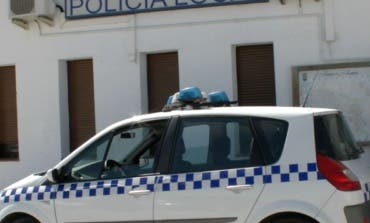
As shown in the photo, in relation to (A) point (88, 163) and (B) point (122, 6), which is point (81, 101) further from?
(A) point (88, 163)

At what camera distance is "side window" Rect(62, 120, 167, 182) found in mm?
6344

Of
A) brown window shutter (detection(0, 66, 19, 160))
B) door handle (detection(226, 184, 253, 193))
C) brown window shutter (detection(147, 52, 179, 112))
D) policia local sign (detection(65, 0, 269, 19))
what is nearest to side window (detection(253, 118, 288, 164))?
door handle (detection(226, 184, 253, 193))

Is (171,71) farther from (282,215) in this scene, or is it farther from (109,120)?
(282,215)

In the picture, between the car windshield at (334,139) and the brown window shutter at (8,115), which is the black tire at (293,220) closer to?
the car windshield at (334,139)

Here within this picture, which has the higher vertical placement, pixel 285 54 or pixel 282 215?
pixel 285 54

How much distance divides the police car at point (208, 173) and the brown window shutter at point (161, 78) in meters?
4.53

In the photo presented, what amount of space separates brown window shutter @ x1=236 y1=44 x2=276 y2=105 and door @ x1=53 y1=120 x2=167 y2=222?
178 inches

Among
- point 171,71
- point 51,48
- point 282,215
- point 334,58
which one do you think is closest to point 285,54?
point 334,58

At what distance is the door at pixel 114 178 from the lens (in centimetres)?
620

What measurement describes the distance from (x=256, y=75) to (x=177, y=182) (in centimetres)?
499

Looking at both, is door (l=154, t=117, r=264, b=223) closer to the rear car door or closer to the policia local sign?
the rear car door

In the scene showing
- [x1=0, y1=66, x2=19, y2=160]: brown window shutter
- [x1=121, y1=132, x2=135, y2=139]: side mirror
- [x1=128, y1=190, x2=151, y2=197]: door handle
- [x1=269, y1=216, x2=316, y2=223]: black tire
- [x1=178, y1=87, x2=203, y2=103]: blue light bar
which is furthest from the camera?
[x1=0, y1=66, x2=19, y2=160]: brown window shutter

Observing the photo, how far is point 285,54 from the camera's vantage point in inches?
406

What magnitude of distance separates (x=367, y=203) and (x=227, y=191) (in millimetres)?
1222
